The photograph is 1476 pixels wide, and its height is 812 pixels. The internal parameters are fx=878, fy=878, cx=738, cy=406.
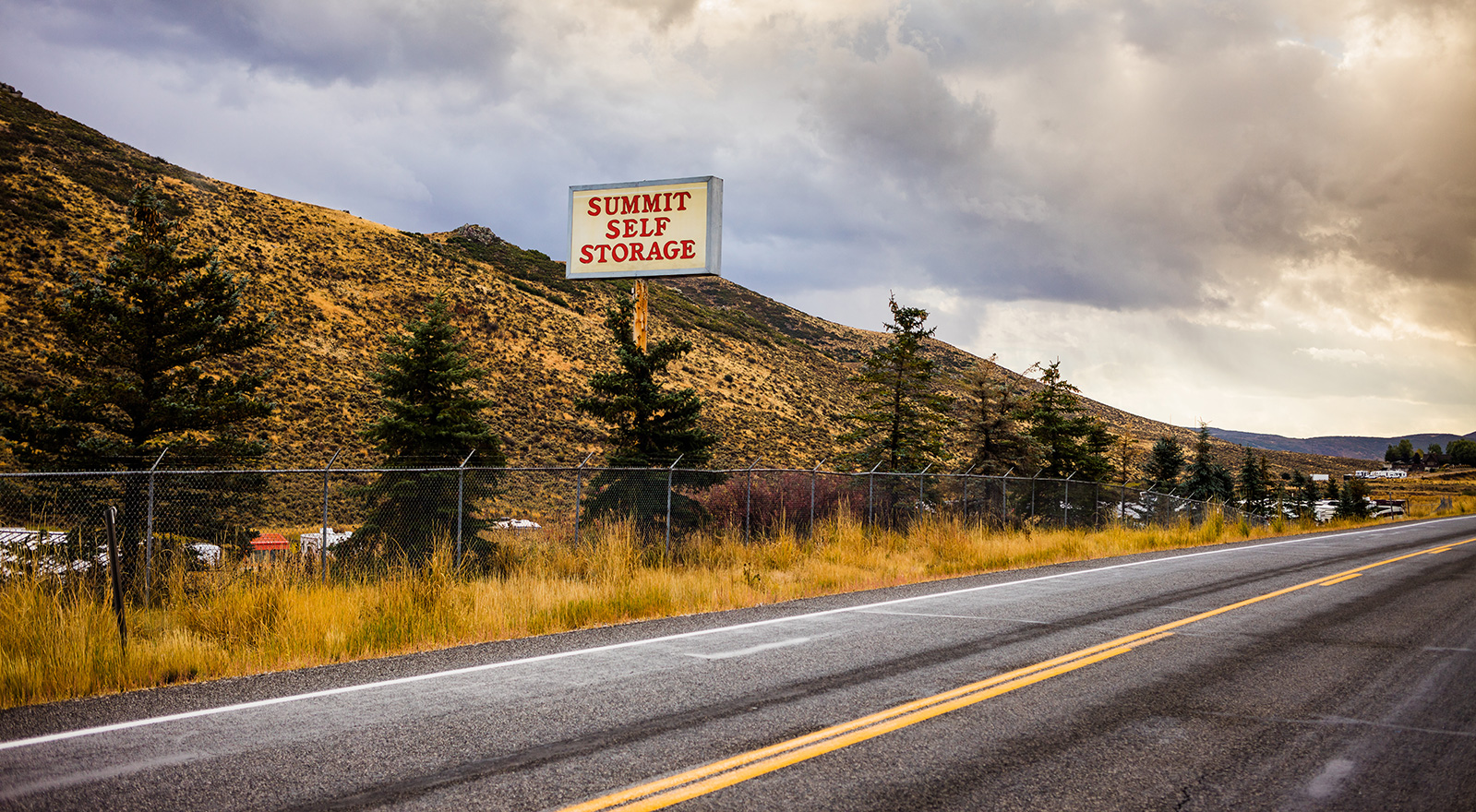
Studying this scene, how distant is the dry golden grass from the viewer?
734 cm

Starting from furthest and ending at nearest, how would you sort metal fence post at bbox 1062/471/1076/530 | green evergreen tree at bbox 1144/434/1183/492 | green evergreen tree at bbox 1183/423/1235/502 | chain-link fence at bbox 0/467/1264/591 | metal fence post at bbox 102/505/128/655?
green evergreen tree at bbox 1144/434/1183/492
green evergreen tree at bbox 1183/423/1235/502
metal fence post at bbox 1062/471/1076/530
chain-link fence at bbox 0/467/1264/591
metal fence post at bbox 102/505/128/655

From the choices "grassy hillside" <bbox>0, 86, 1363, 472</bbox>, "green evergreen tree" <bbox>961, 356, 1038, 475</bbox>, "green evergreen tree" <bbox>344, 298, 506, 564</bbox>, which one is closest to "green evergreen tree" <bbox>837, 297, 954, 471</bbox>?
"green evergreen tree" <bbox>961, 356, 1038, 475</bbox>

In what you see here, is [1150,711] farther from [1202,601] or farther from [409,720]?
[1202,601]

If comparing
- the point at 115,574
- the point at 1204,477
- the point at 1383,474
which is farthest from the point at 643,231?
the point at 1383,474

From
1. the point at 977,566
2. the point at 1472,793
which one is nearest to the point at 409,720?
the point at 1472,793

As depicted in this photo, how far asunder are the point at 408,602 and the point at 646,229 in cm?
1322

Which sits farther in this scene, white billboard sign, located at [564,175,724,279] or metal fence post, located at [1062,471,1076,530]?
metal fence post, located at [1062,471,1076,530]

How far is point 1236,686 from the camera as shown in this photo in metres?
6.87

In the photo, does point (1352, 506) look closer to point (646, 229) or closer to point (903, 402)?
point (903, 402)

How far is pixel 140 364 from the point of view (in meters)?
17.6

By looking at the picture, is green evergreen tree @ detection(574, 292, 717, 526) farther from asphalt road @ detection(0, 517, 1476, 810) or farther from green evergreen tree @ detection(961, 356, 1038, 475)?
green evergreen tree @ detection(961, 356, 1038, 475)

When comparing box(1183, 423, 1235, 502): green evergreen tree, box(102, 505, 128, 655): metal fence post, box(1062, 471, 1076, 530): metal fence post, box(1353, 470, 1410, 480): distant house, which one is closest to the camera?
box(102, 505, 128, 655): metal fence post

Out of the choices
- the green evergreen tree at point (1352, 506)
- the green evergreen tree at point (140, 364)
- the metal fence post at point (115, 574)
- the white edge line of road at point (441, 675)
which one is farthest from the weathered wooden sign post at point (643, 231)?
the green evergreen tree at point (1352, 506)

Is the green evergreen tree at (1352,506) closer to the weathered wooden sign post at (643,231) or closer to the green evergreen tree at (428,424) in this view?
the weathered wooden sign post at (643,231)
